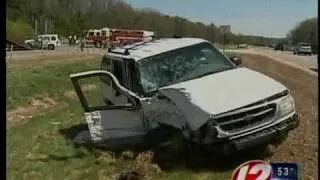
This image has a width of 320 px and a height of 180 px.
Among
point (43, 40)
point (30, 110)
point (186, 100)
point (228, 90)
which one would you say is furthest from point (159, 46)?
point (30, 110)

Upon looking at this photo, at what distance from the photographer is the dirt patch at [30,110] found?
1096 centimetres

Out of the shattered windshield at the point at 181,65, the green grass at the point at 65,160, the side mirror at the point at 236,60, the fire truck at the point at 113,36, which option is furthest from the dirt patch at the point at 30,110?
the side mirror at the point at 236,60

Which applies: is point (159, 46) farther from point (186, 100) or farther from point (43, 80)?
point (43, 80)

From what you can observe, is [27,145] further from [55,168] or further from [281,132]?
[281,132]

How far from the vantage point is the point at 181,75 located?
7789mm

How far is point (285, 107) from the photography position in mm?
7109

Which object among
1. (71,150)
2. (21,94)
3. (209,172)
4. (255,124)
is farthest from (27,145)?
(21,94)

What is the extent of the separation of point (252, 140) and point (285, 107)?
67 centimetres

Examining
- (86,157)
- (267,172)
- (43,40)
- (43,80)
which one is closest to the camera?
(267,172)

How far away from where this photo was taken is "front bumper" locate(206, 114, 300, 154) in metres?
6.75

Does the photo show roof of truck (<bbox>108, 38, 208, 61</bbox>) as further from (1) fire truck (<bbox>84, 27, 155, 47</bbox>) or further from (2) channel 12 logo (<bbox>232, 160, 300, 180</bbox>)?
(2) channel 12 logo (<bbox>232, 160, 300, 180</bbox>)

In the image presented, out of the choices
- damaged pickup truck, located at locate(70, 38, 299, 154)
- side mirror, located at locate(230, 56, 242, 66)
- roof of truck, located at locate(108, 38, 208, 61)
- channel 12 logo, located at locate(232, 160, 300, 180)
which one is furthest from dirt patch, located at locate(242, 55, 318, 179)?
channel 12 logo, located at locate(232, 160, 300, 180)

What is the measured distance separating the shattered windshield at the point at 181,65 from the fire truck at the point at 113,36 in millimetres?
402

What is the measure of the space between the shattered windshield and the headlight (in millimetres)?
1089
